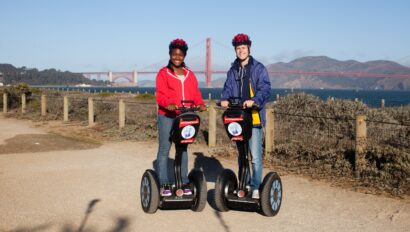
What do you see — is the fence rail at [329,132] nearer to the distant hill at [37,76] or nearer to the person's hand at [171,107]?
the person's hand at [171,107]

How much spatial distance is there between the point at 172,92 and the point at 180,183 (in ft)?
3.20

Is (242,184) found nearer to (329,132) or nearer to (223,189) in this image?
(223,189)

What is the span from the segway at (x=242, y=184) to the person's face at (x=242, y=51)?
1.48 feet

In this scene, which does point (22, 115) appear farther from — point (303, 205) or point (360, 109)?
point (303, 205)

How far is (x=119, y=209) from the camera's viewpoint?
5.32 m

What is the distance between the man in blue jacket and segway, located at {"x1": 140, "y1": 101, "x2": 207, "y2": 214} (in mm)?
413

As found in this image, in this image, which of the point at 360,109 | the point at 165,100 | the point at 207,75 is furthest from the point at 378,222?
the point at 207,75

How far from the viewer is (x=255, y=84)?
4984mm

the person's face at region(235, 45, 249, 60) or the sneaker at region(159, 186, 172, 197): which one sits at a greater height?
the person's face at region(235, 45, 249, 60)

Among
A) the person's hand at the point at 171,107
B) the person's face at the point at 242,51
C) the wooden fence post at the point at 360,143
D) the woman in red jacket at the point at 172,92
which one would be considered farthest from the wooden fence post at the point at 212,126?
the person's hand at the point at 171,107

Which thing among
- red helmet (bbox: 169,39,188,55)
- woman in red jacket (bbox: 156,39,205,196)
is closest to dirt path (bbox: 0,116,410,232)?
woman in red jacket (bbox: 156,39,205,196)

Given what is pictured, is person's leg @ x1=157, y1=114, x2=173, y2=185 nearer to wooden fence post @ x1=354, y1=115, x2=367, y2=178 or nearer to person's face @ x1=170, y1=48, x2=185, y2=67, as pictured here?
Result: person's face @ x1=170, y1=48, x2=185, y2=67

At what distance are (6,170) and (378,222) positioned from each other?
5.83 metres

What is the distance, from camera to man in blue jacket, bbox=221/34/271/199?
4.94 metres
